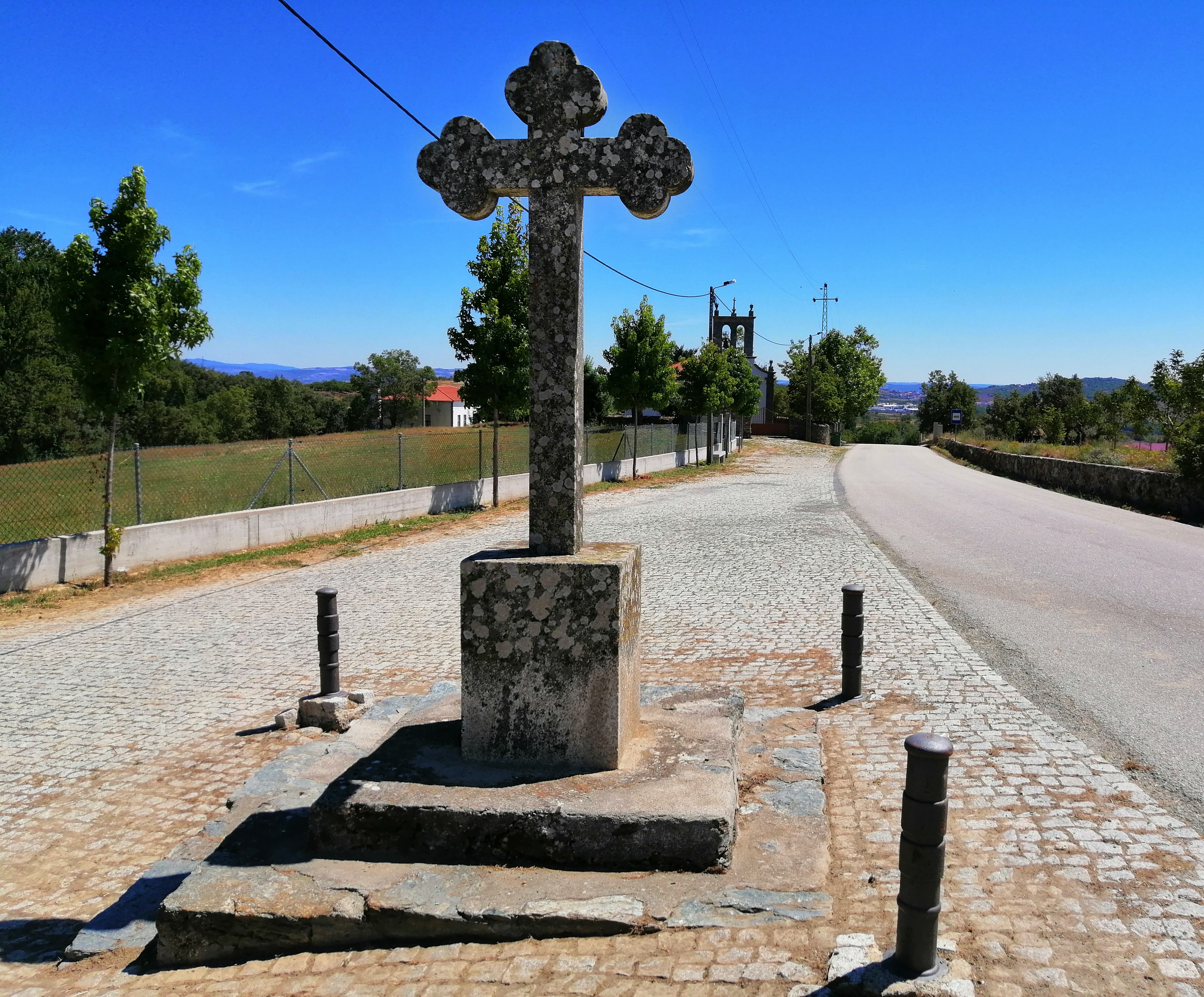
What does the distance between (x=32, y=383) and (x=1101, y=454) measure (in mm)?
41573

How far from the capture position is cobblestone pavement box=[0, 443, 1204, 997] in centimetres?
311

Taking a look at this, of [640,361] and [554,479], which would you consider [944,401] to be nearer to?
[640,361]

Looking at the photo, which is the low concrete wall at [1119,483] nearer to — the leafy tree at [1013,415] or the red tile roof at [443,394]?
the leafy tree at [1013,415]

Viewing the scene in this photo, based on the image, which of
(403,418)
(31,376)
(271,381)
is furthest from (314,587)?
(403,418)

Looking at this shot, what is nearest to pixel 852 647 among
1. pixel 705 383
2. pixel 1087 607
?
pixel 1087 607

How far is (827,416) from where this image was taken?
7512 centimetres

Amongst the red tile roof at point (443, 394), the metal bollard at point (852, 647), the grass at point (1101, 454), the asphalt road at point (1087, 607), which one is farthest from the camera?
the red tile roof at point (443, 394)

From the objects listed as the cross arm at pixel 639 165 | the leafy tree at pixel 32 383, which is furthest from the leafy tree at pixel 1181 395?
the leafy tree at pixel 32 383

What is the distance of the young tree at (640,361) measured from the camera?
29.6 metres

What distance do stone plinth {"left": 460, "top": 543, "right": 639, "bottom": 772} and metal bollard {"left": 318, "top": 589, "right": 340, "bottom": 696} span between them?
265 cm

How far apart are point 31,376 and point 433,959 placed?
4192 cm

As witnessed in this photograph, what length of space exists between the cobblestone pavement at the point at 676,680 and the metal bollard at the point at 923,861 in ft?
0.57

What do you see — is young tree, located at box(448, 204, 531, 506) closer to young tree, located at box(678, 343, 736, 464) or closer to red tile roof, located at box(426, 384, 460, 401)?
young tree, located at box(678, 343, 736, 464)

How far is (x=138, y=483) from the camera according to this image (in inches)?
515
